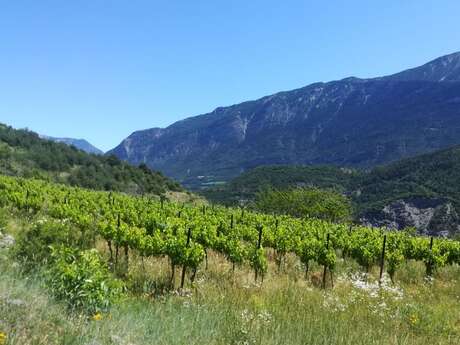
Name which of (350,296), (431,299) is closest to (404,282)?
(431,299)

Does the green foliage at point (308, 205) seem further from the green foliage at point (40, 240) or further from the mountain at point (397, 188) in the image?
the green foliage at point (40, 240)

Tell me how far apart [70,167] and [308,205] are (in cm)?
3662

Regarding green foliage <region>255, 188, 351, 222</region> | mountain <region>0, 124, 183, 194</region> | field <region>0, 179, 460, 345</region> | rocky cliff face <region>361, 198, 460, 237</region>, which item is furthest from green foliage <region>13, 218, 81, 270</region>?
rocky cliff face <region>361, 198, 460, 237</region>

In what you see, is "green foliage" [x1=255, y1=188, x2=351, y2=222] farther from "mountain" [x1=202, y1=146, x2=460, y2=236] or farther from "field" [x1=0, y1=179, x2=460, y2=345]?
"field" [x1=0, y1=179, x2=460, y2=345]

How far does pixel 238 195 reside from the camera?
510 ft

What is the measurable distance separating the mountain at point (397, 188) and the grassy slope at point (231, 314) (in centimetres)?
8106

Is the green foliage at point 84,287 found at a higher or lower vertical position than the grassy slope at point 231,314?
higher

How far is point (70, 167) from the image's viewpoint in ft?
232

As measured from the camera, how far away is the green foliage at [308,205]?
6662 cm

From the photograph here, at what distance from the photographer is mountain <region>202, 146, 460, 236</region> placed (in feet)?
330

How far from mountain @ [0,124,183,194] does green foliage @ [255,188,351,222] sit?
616 inches

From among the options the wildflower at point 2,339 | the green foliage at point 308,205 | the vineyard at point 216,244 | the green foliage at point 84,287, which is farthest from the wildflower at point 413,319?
the green foliage at point 308,205

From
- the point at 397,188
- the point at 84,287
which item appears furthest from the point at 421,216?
the point at 84,287

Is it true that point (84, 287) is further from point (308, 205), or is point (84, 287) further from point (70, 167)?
point (70, 167)
